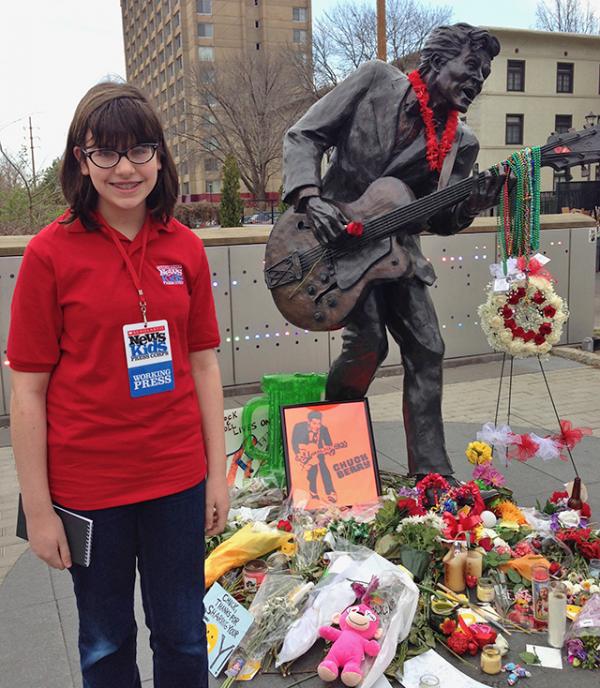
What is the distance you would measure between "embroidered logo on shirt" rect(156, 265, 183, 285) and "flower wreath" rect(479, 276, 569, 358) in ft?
7.72

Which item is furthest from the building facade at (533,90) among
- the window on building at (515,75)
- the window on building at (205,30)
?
the window on building at (205,30)

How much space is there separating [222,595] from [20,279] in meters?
1.52

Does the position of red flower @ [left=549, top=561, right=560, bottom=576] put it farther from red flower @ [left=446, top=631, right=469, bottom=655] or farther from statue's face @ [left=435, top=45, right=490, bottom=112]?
statue's face @ [left=435, top=45, right=490, bottom=112]

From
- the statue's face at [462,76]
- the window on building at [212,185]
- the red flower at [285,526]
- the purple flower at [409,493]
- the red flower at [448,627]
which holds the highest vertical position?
the window on building at [212,185]

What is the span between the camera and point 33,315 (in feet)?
5.28

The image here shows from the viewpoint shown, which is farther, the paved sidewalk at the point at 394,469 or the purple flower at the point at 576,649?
the paved sidewalk at the point at 394,469

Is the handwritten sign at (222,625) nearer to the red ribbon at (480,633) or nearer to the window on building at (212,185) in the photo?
the red ribbon at (480,633)

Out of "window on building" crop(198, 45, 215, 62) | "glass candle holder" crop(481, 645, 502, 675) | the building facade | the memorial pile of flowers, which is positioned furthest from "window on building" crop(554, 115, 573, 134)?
"glass candle holder" crop(481, 645, 502, 675)

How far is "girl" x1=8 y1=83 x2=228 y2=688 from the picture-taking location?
1643 mm

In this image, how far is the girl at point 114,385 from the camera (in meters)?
1.64

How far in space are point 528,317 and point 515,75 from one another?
36.1 m

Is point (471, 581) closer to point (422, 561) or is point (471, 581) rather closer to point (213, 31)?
point (422, 561)

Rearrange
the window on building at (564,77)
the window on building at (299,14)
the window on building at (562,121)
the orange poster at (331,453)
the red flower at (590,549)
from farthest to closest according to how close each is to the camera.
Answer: the window on building at (299,14)
the window on building at (562,121)
the window on building at (564,77)
the orange poster at (331,453)
the red flower at (590,549)

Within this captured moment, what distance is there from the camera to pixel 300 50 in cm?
3216
